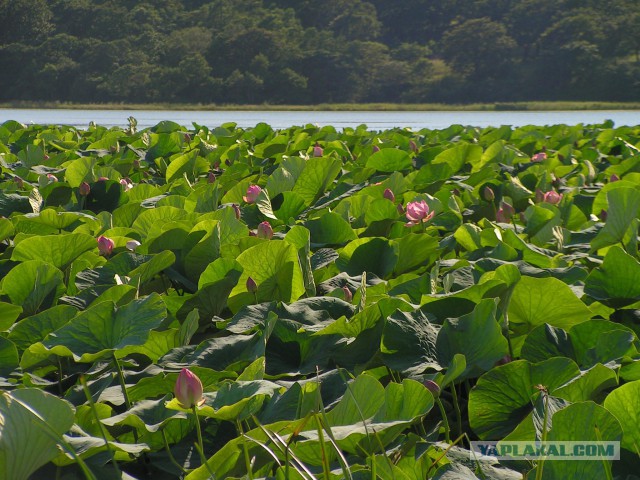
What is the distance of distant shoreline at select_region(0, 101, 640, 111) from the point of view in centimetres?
3328

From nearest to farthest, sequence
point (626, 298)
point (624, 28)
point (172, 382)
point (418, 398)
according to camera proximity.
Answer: point (418, 398)
point (172, 382)
point (626, 298)
point (624, 28)

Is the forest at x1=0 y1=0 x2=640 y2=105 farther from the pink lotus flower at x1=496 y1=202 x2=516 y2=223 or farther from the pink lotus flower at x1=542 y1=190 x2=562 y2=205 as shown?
the pink lotus flower at x1=496 y1=202 x2=516 y2=223

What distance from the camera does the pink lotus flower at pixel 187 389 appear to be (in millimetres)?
764

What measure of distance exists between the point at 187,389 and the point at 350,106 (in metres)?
34.7

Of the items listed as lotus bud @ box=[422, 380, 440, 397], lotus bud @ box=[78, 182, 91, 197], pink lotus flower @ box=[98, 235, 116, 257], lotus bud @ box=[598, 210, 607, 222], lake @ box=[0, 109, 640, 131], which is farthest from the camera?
lake @ box=[0, 109, 640, 131]

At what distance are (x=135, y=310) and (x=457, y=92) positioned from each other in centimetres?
3822

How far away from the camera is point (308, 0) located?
153ft

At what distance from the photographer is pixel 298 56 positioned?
125 ft

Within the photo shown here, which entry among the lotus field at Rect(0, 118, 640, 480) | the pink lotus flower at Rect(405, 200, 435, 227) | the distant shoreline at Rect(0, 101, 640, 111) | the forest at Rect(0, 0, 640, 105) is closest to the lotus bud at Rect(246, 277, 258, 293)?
the lotus field at Rect(0, 118, 640, 480)

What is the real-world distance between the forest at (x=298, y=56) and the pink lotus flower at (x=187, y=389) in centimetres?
3445

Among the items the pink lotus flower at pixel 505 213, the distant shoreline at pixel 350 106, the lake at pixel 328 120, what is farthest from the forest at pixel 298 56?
the pink lotus flower at pixel 505 213

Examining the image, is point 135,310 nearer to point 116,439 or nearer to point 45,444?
point 116,439

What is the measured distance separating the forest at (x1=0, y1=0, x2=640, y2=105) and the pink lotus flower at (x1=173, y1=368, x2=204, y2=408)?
113ft

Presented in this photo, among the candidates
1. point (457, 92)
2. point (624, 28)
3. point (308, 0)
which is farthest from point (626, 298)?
point (308, 0)
